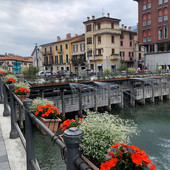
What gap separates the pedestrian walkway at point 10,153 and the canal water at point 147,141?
8.46 meters

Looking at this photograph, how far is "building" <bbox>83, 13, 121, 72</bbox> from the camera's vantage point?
4781 cm

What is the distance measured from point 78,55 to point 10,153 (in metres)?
52.5

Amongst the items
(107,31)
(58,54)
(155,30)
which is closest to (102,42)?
(107,31)

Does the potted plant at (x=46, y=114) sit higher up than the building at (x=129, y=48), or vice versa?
the building at (x=129, y=48)

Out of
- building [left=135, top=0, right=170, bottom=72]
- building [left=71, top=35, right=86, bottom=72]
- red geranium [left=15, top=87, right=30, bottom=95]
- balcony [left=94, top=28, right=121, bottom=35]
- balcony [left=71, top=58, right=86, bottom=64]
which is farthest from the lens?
building [left=71, top=35, right=86, bottom=72]

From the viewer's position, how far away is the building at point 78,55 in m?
53.5

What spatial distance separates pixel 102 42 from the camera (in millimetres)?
48375

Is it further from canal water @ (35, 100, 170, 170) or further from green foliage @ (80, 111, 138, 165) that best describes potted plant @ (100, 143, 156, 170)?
canal water @ (35, 100, 170, 170)

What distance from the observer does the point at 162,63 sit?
47.6 m

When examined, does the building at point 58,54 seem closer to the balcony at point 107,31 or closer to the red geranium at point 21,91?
the balcony at point 107,31

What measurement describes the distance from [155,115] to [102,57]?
26560mm

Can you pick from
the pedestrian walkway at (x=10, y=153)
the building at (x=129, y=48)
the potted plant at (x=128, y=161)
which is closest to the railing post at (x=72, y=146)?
the potted plant at (x=128, y=161)

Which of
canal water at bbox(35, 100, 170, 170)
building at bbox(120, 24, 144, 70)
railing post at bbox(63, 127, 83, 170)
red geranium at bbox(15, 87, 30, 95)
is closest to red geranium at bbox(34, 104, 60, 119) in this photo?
railing post at bbox(63, 127, 83, 170)

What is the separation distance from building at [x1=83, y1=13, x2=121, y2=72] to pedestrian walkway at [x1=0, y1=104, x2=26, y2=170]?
143ft
